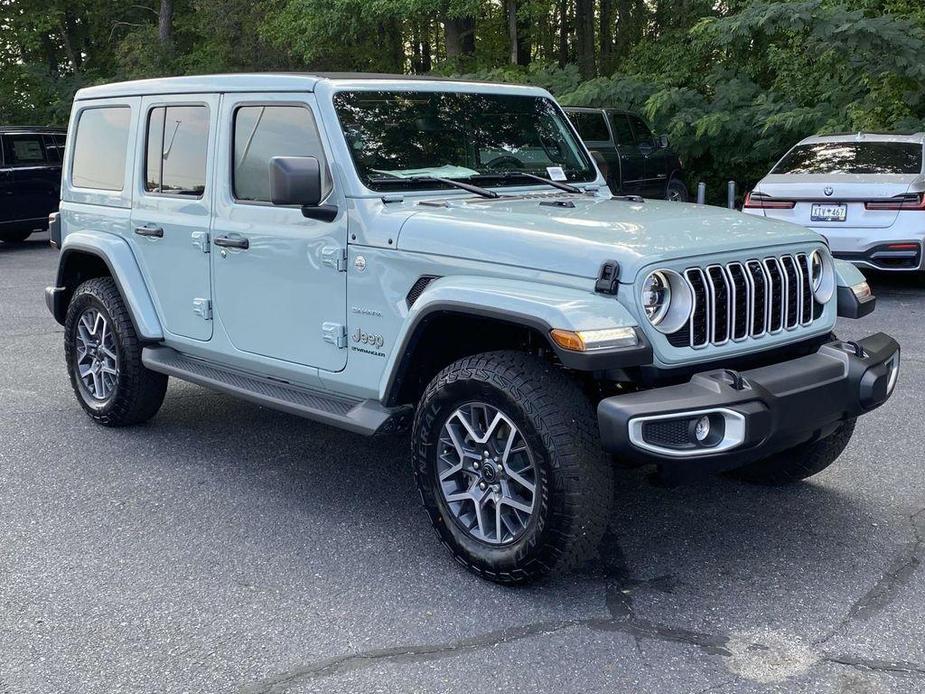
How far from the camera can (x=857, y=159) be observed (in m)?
10.4

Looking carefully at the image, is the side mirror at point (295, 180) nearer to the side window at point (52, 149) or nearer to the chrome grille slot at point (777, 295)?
the chrome grille slot at point (777, 295)

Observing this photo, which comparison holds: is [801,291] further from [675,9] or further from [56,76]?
[56,76]

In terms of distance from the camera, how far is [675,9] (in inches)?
846

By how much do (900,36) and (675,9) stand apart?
10.4 meters

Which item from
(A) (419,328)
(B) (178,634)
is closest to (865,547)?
(A) (419,328)

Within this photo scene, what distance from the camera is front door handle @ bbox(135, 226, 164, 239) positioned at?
5387 mm

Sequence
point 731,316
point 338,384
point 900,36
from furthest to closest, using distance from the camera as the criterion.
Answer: point 900,36 < point 338,384 < point 731,316

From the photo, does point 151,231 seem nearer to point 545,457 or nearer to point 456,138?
point 456,138

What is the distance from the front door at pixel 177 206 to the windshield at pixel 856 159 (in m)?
7.10

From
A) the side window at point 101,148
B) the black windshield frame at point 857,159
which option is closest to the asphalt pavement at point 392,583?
the side window at point 101,148

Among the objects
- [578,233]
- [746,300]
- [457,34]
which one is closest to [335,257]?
[578,233]

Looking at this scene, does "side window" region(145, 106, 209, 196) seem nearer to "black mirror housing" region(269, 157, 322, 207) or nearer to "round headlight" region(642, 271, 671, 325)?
"black mirror housing" region(269, 157, 322, 207)

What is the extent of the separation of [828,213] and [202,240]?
6.88 metres

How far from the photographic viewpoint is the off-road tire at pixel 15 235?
16.4 meters
